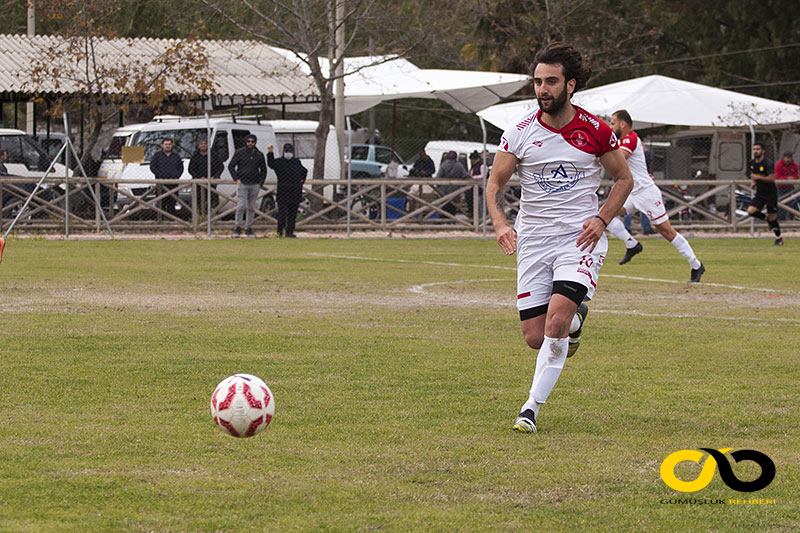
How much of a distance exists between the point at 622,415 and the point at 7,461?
327cm

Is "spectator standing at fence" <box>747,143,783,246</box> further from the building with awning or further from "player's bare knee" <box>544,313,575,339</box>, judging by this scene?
"player's bare knee" <box>544,313,575,339</box>

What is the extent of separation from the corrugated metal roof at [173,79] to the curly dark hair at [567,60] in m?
23.5

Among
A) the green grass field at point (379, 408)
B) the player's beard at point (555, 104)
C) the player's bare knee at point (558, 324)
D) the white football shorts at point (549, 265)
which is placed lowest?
the green grass field at point (379, 408)

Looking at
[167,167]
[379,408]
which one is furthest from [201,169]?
[379,408]

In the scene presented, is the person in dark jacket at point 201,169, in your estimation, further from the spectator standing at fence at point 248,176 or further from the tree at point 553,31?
the tree at point 553,31

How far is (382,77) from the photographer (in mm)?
35531

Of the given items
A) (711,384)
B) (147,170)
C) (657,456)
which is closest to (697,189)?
(147,170)

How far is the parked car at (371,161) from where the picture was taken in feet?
118

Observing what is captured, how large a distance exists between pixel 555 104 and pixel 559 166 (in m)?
0.36

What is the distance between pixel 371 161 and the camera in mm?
36906

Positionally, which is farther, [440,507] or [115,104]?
[115,104]

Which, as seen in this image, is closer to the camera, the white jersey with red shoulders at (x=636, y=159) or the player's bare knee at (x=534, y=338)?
the player's bare knee at (x=534, y=338)

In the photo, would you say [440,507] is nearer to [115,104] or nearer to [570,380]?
[570,380]

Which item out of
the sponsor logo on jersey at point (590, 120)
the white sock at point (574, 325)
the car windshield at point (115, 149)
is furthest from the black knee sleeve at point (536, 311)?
the car windshield at point (115, 149)
